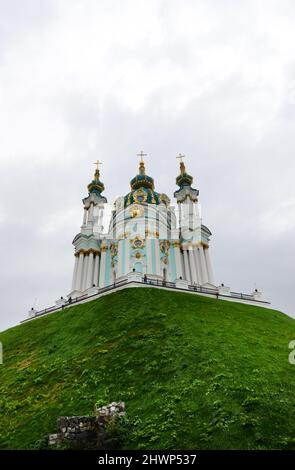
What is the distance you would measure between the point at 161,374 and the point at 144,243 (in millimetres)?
33829

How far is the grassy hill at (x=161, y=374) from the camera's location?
480 inches

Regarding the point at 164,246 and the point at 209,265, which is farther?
the point at 164,246

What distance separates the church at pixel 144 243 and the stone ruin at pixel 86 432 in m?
31.8

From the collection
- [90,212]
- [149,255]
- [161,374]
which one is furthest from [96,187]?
[161,374]

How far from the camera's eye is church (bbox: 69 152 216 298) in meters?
48.8

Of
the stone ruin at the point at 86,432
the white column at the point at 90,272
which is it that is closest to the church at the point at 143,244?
the white column at the point at 90,272

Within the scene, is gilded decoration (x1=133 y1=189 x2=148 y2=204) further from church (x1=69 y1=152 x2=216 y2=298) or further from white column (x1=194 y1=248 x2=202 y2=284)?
white column (x1=194 y1=248 x2=202 y2=284)

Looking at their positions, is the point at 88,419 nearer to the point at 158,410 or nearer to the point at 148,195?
the point at 158,410

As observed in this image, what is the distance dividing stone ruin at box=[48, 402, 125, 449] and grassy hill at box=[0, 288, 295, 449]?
2.44 ft

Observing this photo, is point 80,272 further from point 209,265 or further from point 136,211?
point 209,265

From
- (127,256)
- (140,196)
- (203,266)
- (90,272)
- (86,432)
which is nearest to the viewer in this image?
(86,432)

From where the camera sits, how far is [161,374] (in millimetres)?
16828

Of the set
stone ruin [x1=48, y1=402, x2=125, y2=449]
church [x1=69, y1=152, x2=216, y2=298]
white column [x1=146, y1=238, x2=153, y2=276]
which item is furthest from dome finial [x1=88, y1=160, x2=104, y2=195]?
stone ruin [x1=48, y1=402, x2=125, y2=449]
